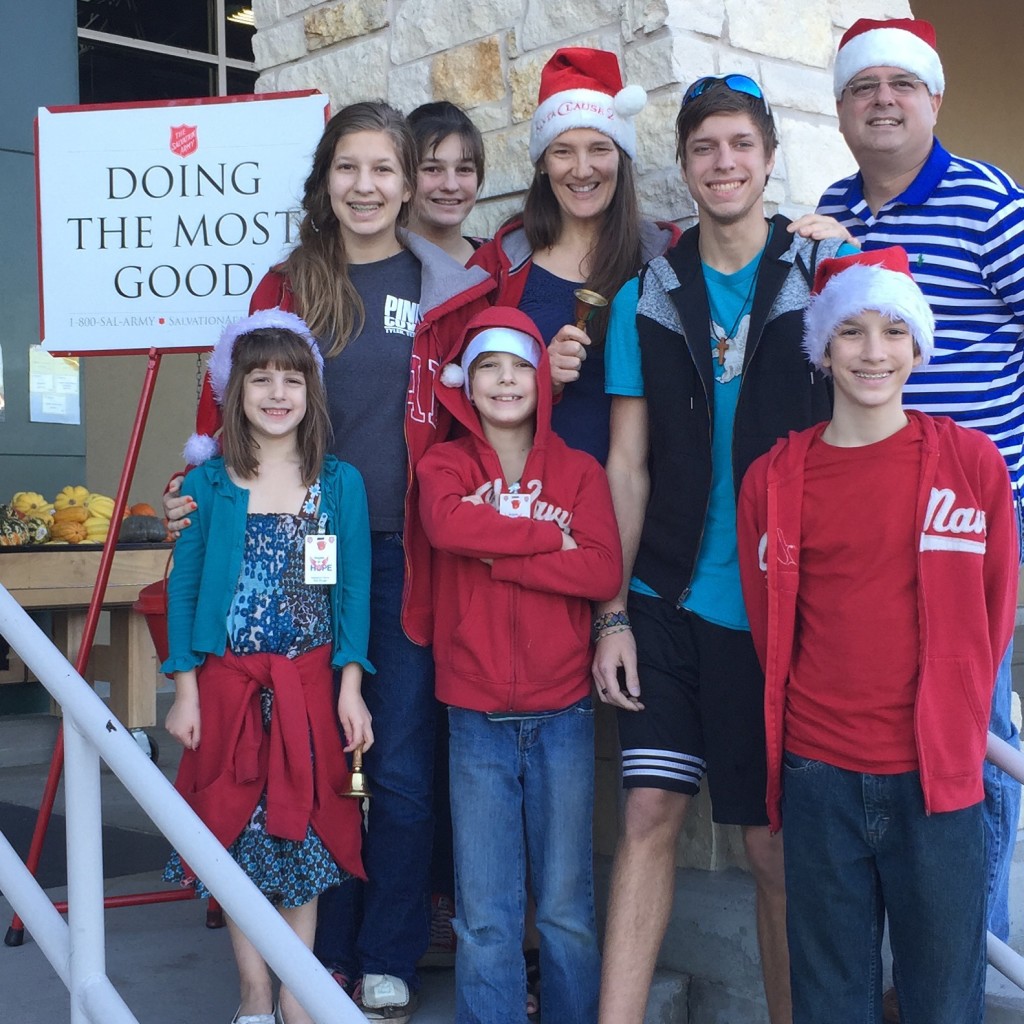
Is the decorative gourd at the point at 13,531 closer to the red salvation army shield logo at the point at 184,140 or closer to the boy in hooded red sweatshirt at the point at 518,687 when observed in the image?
the red salvation army shield logo at the point at 184,140

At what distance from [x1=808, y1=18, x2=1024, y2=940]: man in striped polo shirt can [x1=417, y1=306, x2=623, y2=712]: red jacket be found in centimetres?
70

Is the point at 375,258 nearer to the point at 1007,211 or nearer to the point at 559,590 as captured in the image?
the point at 559,590

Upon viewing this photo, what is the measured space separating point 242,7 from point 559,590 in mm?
8150

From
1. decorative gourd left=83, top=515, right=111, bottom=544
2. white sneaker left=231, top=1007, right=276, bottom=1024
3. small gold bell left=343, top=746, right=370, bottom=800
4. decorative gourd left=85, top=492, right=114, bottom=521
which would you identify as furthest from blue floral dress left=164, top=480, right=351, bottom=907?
decorative gourd left=85, top=492, right=114, bottom=521

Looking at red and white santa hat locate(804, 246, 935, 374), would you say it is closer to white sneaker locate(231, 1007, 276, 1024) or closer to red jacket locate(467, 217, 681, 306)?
red jacket locate(467, 217, 681, 306)

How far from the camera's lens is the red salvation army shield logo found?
3.45m

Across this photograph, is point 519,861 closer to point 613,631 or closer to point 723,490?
point 613,631

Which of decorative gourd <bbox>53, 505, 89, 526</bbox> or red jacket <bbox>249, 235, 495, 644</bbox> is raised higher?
red jacket <bbox>249, 235, 495, 644</bbox>

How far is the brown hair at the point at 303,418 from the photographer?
105 inches

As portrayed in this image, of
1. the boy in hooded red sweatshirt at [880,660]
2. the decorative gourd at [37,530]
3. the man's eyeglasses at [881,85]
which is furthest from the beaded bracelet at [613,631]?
the decorative gourd at [37,530]

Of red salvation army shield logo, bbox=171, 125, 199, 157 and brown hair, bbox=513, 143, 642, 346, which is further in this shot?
red salvation army shield logo, bbox=171, 125, 199, 157

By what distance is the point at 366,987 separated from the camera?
A: 8.93 feet

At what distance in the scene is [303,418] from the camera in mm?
2686

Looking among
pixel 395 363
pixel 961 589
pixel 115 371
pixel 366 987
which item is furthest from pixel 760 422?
pixel 115 371
